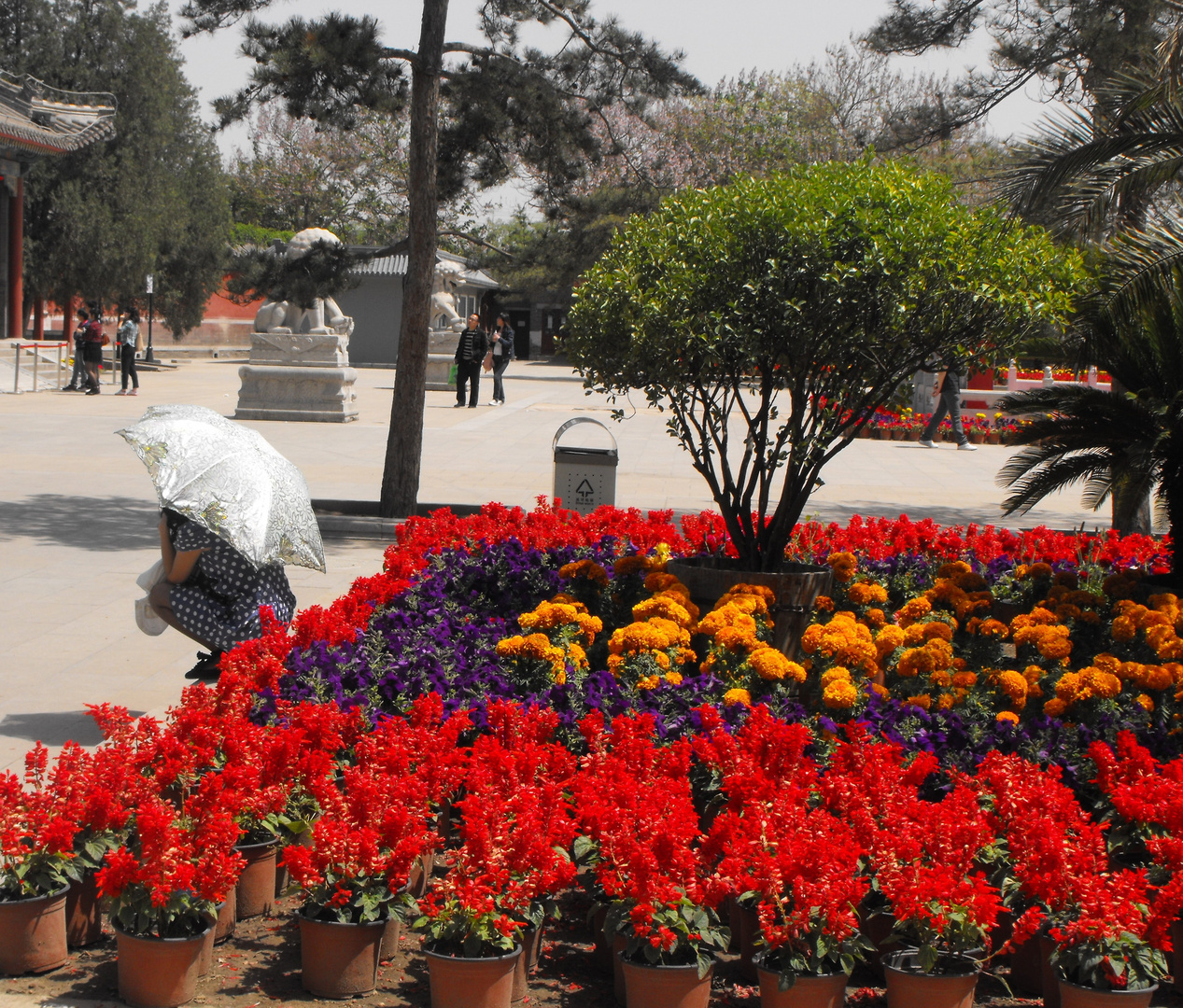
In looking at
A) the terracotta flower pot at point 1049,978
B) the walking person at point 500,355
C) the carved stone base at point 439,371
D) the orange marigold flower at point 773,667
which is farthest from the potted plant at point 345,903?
the carved stone base at point 439,371

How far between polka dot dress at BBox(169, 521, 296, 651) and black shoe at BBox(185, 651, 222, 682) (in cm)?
25

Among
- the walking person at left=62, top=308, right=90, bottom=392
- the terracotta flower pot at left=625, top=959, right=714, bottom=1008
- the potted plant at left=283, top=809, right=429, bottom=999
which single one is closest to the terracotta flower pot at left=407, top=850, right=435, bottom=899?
the potted plant at left=283, top=809, right=429, bottom=999

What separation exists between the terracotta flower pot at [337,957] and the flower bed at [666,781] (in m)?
0.04

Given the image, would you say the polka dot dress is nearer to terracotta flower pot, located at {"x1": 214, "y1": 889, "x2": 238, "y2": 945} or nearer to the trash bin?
terracotta flower pot, located at {"x1": 214, "y1": 889, "x2": 238, "y2": 945}

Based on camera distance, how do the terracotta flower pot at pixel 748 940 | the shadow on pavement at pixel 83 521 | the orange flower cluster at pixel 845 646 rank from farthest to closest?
the shadow on pavement at pixel 83 521 → the orange flower cluster at pixel 845 646 → the terracotta flower pot at pixel 748 940

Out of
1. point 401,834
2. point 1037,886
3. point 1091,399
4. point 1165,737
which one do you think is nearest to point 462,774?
point 401,834

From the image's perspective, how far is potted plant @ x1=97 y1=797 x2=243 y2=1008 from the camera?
3035 millimetres

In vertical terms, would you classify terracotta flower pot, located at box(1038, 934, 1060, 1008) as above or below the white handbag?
below

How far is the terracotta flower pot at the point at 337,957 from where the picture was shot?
312 centimetres

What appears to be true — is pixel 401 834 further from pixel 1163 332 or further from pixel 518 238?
pixel 518 238

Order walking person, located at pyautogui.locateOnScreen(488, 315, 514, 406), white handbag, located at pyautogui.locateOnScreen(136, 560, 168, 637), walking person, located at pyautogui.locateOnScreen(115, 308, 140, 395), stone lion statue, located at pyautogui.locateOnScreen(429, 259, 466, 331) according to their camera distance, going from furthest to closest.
A: stone lion statue, located at pyautogui.locateOnScreen(429, 259, 466, 331), walking person, located at pyautogui.locateOnScreen(488, 315, 514, 406), walking person, located at pyautogui.locateOnScreen(115, 308, 140, 395), white handbag, located at pyautogui.locateOnScreen(136, 560, 168, 637)

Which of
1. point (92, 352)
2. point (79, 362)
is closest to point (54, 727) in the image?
point (92, 352)

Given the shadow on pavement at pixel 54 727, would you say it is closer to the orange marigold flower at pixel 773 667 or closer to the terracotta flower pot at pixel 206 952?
the terracotta flower pot at pixel 206 952

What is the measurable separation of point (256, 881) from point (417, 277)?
26.2ft
